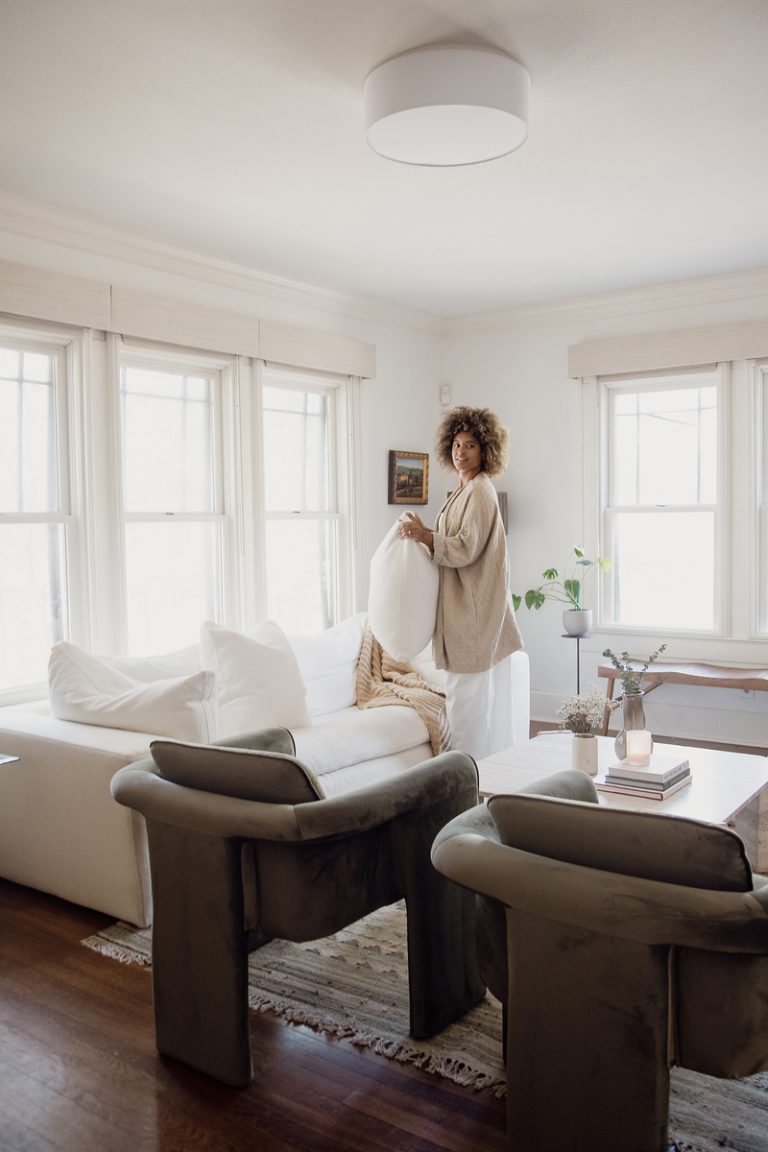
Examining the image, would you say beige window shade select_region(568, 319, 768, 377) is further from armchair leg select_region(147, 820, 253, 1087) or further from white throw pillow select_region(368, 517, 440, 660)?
armchair leg select_region(147, 820, 253, 1087)

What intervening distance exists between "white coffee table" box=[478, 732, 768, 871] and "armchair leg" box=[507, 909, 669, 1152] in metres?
0.99

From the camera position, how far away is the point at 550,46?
258cm

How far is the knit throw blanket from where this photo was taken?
3992 millimetres

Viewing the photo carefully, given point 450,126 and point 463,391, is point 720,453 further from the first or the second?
point 450,126

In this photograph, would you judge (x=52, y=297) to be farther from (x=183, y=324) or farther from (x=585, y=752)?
(x=585, y=752)

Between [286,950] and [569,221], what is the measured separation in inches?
123

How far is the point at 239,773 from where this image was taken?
2039 millimetres

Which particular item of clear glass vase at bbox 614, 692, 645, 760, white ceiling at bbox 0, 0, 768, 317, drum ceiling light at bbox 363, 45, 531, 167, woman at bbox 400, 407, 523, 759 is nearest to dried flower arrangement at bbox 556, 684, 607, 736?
clear glass vase at bbox 614, 692, 645, 760

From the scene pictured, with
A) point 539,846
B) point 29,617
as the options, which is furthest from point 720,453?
point 539,846

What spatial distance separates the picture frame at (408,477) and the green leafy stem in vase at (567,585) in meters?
0.86

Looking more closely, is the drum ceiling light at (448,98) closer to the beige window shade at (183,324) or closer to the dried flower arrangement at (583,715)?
the beige window shade at (183,324)

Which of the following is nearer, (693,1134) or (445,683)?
(693,1134)

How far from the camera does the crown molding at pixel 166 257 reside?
12.3 feet

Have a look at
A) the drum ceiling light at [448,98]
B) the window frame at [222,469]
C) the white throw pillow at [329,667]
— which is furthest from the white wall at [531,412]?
the drum ceiling light at [448,98]
